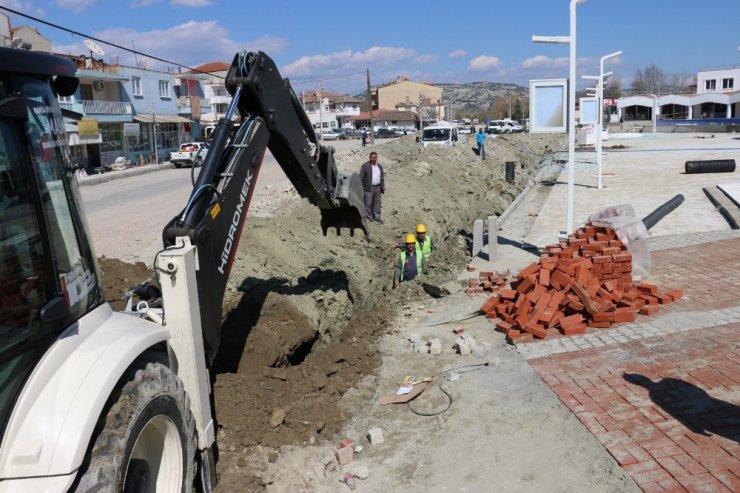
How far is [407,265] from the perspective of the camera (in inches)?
450

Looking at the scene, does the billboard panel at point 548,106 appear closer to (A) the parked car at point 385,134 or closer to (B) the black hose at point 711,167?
(B) the black hose at point 711,167

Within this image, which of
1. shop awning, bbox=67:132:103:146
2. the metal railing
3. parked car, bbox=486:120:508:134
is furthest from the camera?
parked car, bbox=486:120:508:134

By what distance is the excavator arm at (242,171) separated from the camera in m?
4.39

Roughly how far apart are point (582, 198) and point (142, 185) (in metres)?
20.0

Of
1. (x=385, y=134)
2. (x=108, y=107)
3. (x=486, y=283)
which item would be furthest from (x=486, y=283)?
(x=385, y=134)

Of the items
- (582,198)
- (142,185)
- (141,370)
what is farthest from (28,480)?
(142,185)

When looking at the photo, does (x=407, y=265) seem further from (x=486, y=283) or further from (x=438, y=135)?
(x=438, y=135)

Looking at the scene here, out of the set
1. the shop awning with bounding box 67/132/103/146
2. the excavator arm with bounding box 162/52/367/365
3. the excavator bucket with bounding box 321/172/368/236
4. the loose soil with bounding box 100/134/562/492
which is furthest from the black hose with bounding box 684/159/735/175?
the excavator arm with bounding box 162/52/367/365

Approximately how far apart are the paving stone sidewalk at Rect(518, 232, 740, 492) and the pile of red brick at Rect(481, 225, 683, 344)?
0.62ft

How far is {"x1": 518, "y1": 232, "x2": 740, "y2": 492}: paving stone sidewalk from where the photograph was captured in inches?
195

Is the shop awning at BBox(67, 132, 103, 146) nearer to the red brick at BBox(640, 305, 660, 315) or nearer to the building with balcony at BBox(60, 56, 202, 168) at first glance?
the building with balcony at BBox(60, 56, 202, 168)

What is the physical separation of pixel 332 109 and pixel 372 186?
4665 inches

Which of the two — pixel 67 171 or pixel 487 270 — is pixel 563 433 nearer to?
pixel 67 171

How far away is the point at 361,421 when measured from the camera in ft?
20.5
